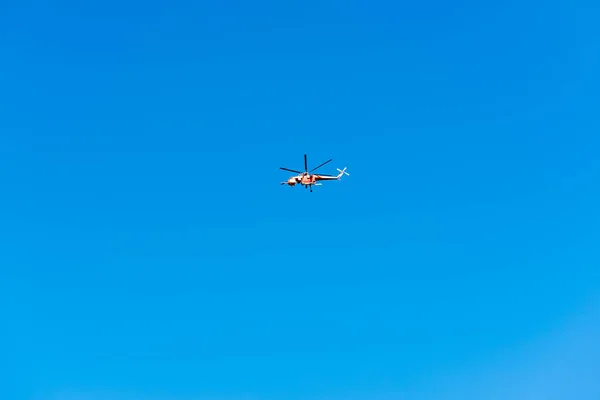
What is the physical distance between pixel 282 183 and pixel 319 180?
10.7 m

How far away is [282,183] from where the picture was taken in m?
160

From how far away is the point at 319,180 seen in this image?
167 meters
